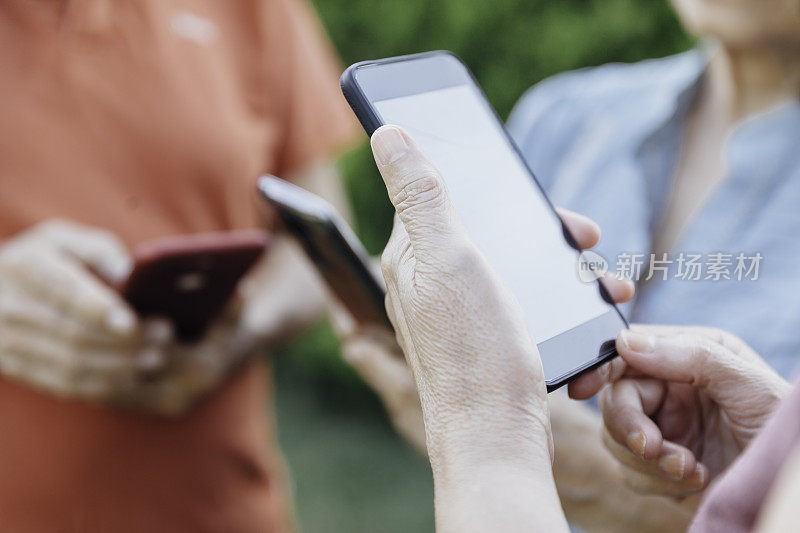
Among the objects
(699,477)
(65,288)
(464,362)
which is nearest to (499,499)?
(464,362)

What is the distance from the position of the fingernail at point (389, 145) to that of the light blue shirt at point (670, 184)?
0.73m

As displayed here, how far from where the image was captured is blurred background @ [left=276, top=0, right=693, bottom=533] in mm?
3129

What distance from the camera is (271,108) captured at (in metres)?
1.60

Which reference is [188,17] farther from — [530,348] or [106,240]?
[530,348]

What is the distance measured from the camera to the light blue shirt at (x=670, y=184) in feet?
3.94

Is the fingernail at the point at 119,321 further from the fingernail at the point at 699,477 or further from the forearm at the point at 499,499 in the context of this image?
the fingernail at the point at 699,477

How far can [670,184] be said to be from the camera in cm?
149

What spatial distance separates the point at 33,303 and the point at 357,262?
1.97 feet

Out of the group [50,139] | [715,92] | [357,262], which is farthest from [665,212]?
[50,139]

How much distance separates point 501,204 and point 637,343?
0.25 meters

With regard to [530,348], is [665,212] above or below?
below

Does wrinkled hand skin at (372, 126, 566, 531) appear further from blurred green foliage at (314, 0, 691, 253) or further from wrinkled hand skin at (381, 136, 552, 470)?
blurred green foliage at (314, 0, 691, 253)

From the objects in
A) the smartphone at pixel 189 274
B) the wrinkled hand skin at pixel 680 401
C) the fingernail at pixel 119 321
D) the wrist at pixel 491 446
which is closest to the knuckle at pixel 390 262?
the wrist at pixel 491 446

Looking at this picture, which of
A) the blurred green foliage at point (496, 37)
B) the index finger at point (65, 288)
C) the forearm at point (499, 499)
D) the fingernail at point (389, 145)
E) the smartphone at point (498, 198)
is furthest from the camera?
the blurred green foliage at point (496, 37)
